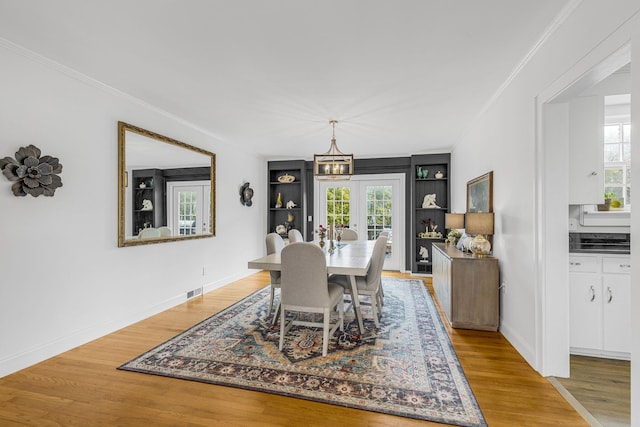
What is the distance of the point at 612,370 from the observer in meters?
2.27

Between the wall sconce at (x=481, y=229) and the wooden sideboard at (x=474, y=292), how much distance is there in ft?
0.36

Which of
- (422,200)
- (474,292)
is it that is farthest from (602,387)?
(422,200)

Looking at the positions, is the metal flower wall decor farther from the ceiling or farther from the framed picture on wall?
the framed picture on wall

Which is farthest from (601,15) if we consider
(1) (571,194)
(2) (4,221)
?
(2) (4,221)

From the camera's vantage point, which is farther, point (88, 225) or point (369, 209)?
point (369, 209)

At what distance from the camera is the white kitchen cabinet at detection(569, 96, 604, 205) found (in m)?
2.40

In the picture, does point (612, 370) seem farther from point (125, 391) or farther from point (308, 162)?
point (308, 162)

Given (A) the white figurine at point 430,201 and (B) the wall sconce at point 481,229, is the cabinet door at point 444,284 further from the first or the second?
(A) the white figurine at point 430,201

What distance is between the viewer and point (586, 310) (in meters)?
2.40

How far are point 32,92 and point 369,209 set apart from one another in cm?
527

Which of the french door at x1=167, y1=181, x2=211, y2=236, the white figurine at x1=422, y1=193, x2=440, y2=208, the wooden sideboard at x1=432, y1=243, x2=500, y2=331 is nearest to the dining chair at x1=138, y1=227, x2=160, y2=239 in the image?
the french door at x1=167, y1=181, x2=211, y2=236

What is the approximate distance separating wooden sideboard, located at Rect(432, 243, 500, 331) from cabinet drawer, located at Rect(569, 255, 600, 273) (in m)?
0.64

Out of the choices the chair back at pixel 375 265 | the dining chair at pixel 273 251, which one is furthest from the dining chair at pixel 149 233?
the chair back at pixel 375 265

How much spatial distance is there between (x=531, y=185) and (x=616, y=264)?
913mm
